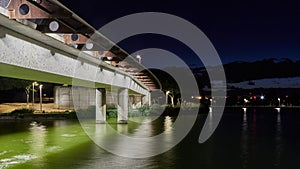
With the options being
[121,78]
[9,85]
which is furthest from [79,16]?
[9,85]

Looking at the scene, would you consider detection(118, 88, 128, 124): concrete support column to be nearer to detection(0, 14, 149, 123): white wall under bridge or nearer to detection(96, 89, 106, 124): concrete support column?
detection(96, 89, 106, 124): concrete support column

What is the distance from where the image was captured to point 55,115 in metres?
39.6

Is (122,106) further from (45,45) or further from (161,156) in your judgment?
(45,45)

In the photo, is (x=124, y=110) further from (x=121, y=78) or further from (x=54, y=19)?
(x=54, y=19)

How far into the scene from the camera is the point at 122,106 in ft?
102

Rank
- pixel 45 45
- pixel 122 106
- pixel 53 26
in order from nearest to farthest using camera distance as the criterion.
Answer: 1. pixel 53 26
2. pixel 45 45
3. pixel 122 106

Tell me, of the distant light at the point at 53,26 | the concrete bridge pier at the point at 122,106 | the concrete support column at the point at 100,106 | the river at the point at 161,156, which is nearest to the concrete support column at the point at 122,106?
the concrete bridge pier at the point at 122,106

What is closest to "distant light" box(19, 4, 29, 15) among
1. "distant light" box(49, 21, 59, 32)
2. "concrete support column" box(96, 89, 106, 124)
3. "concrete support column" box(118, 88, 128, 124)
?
"distant light" box(49, 21, 59, 32)

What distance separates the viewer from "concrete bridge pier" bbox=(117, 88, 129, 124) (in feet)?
101

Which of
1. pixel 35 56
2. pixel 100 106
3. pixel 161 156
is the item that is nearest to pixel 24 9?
pixel 35 56

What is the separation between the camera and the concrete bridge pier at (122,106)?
30781mm

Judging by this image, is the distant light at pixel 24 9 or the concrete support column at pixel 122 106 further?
the concrete support column at pixel 122 106

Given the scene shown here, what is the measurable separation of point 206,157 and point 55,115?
28231 mm

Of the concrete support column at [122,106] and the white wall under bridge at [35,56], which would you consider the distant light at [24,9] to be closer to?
the white wall under bridge at [35,56]
